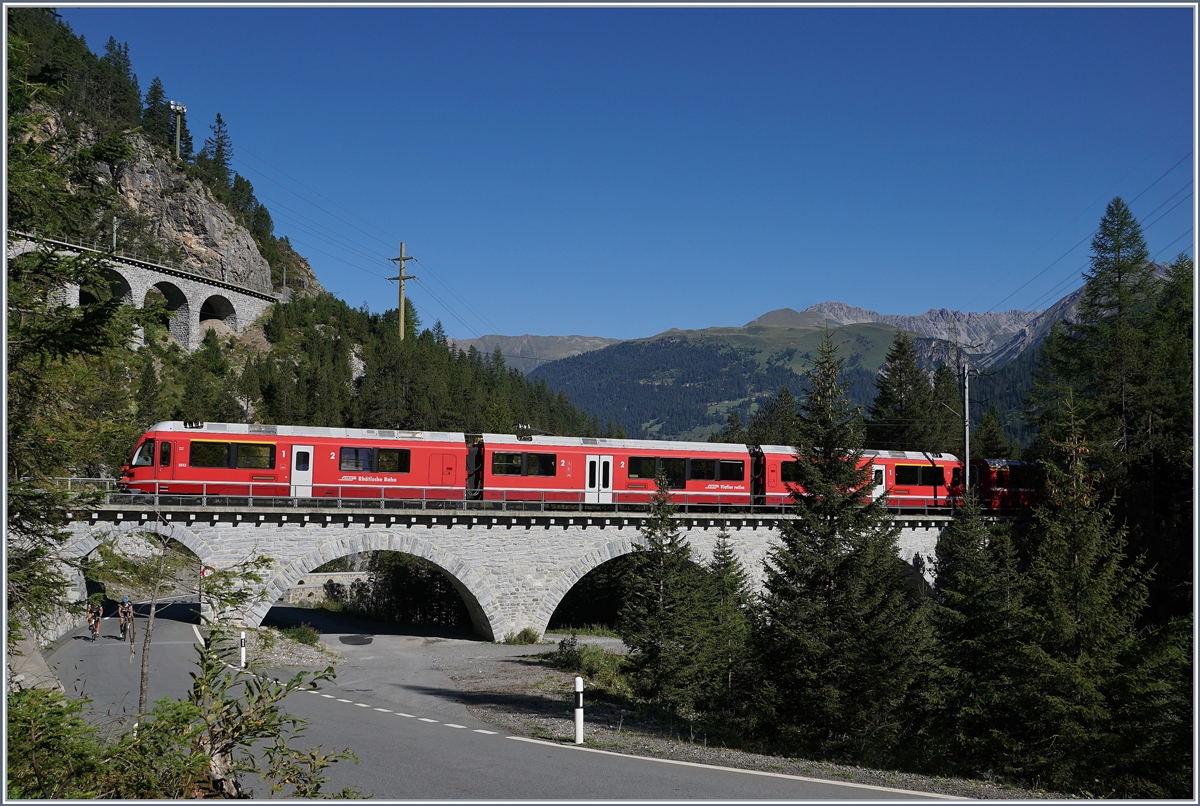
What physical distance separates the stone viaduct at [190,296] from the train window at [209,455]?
4702cm

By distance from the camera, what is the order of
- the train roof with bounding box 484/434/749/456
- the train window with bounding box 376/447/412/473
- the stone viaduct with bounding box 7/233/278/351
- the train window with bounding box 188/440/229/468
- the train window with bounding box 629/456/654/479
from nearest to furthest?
the train window with bounding box 188/440/229/468 → the train window with bounding box 376/447/412/473 → the train roof with bounding box 484/434/749/456 → the train window with bounding box 629/456/654/479 → the stone viaduct with bounding box 7/233/278/351

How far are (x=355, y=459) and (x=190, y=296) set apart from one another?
56048mm

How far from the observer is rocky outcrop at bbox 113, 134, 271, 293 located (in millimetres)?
84375

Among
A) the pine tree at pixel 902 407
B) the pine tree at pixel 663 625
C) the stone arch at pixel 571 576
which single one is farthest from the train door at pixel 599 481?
the pine tree at pixel 902 407

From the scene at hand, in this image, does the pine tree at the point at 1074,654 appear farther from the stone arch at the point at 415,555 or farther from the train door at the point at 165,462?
the train door at the point at 165,462

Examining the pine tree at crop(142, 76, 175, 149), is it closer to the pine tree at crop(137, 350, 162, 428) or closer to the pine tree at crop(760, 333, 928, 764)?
the pine tree at crop(137, 350, 162, 428)

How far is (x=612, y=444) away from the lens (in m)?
33.9

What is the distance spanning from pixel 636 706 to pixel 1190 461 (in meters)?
26.2

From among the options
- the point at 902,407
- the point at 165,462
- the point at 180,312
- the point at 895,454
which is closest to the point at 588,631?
the point at 895,454

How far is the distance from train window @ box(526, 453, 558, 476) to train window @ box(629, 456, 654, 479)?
334 cm

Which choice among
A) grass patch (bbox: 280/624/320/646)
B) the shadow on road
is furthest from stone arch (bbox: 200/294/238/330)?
grass patch (bbox: 280/624/320/646)

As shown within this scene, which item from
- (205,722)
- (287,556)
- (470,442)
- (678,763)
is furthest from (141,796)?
(470,442)

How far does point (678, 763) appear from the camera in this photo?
13109 mm

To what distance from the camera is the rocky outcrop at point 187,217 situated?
84.4 metres
